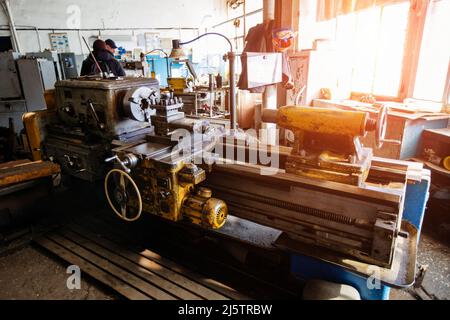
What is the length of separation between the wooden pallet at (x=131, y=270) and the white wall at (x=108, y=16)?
5460 millimetres

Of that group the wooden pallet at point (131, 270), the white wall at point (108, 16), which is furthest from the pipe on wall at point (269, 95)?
the white wall at point (108, 16)

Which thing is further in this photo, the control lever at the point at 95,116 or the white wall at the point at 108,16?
the white wall at the point at 108,16

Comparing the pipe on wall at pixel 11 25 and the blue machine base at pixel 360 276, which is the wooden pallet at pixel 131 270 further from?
the pipe on wall at pixel 11 25

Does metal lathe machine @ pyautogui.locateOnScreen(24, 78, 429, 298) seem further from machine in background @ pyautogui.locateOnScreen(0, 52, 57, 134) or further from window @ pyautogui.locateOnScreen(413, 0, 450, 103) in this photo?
machine in background @ pyautogui.locateOnScreen(0, 52, 57, 134)

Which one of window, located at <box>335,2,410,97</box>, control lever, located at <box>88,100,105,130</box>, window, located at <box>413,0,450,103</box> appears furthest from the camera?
window, located at <box>335,2,410,97</box>

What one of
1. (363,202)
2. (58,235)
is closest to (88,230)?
(58,235)

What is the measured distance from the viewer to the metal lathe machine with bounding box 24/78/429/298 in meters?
1.07

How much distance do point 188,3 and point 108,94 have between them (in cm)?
630

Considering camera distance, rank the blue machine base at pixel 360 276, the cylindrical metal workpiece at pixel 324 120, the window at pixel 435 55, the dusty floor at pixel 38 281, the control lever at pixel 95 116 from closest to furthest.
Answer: the cylindrical metal workpiece at pixel 324 120, the blue machine base at pixel 360 276, the dusty floor at pixel 38 281, the control lever at pixel 95 116, the window at pixel 435 55

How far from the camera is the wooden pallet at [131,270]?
50.9 inches

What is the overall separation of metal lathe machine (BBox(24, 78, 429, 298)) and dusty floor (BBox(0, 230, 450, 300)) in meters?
0.40

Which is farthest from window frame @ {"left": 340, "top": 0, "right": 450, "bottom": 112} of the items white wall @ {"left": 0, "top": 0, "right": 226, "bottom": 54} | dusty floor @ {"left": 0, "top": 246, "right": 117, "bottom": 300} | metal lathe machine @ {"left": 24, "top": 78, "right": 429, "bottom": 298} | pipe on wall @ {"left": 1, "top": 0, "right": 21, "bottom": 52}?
pipe on wall @ {"left": 1, "top": 0, "right": 21, "bottom": 52}
